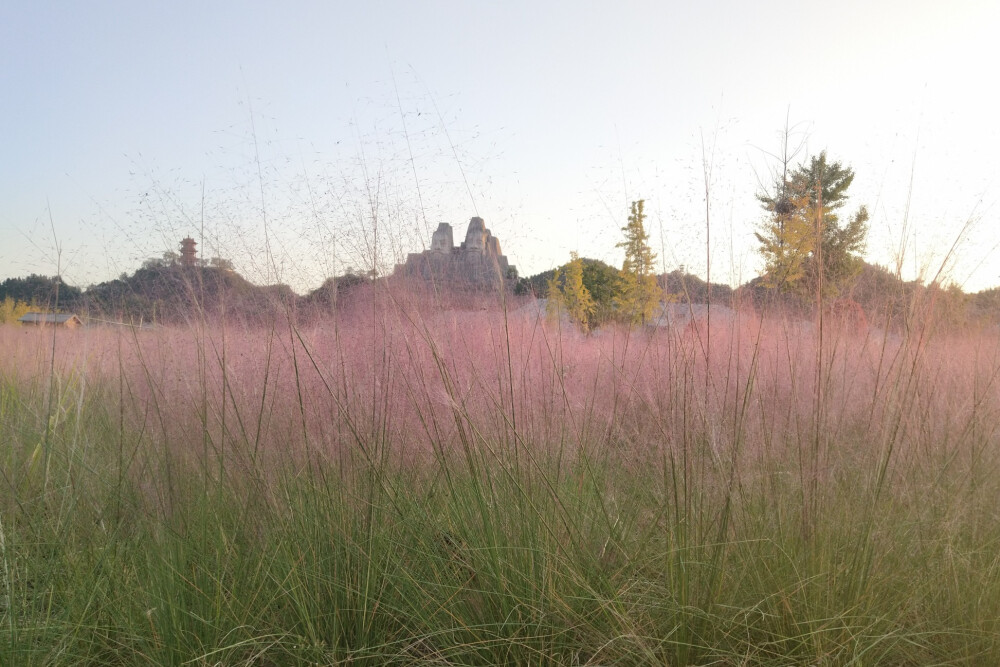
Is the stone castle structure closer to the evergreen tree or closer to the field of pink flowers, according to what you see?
the field of pink flowers

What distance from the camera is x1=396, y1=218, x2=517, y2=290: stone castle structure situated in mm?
2320

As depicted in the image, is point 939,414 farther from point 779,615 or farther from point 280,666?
point 280,666

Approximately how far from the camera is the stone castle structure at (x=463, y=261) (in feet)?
7.61

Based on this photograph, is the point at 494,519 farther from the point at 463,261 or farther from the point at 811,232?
the point at 811,232

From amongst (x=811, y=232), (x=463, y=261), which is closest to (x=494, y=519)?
(x=463, y=261)

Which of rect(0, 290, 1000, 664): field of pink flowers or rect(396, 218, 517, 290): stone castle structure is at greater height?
rect(396, 218, 517, 290): stone castle structure

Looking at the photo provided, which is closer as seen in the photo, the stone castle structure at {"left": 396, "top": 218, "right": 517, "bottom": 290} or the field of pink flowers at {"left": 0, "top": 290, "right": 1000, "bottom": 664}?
the field of pink flowers at {"left": 0, "top": 290, "right": 1000, "bottom": 664}

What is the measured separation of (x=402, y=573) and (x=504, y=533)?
1.05 ft

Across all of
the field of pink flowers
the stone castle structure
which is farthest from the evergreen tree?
the stone castle structure

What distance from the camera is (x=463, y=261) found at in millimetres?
2473

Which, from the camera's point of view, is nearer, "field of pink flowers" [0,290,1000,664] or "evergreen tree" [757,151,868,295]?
"field of pink flowers" [0,290,1000,664]

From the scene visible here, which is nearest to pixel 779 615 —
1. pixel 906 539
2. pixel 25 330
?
pixel 906 539

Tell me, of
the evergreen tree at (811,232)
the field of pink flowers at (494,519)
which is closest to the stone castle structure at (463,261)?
the field of pink flowers at (494,519)

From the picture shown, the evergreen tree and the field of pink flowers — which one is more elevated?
the evergreen tree
